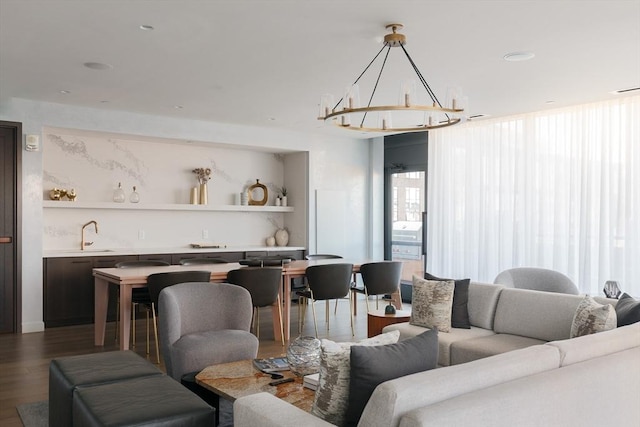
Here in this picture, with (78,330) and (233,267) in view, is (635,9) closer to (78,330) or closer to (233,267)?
(233,267)

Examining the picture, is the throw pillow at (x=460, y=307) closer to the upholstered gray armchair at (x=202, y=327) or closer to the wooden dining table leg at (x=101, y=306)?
the upholstered gray armchair at (x=202, y=327)

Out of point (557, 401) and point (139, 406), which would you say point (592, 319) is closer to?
point (557, 401)

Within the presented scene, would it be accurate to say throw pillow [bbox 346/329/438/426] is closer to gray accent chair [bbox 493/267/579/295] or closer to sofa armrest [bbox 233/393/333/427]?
sofa armrest [bbox 233/393/333/427]

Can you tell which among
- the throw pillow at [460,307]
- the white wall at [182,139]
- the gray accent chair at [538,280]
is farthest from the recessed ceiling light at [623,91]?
the white wall at [182,139]

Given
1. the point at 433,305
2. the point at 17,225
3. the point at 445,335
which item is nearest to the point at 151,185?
the point at 17,225

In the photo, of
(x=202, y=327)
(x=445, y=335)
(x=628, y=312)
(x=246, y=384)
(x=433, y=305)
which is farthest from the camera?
(x=433, y=305)

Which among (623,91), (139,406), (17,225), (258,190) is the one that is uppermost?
(623,91)

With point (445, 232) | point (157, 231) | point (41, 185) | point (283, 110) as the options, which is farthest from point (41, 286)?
point (445, 232)

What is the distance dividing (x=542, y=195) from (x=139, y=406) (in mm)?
5823

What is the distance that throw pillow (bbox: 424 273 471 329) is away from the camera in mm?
4695

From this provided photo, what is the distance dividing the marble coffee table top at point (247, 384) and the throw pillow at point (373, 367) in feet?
1.81

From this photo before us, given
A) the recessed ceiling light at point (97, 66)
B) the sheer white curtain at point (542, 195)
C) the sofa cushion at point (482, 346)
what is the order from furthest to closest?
the sheer white curtain at point (542, 195) < the recessed ceiling light at point (97, 66) < the sofa cushion at point (482, 346)

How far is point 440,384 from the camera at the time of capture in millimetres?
1942

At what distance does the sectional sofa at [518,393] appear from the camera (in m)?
1.84
